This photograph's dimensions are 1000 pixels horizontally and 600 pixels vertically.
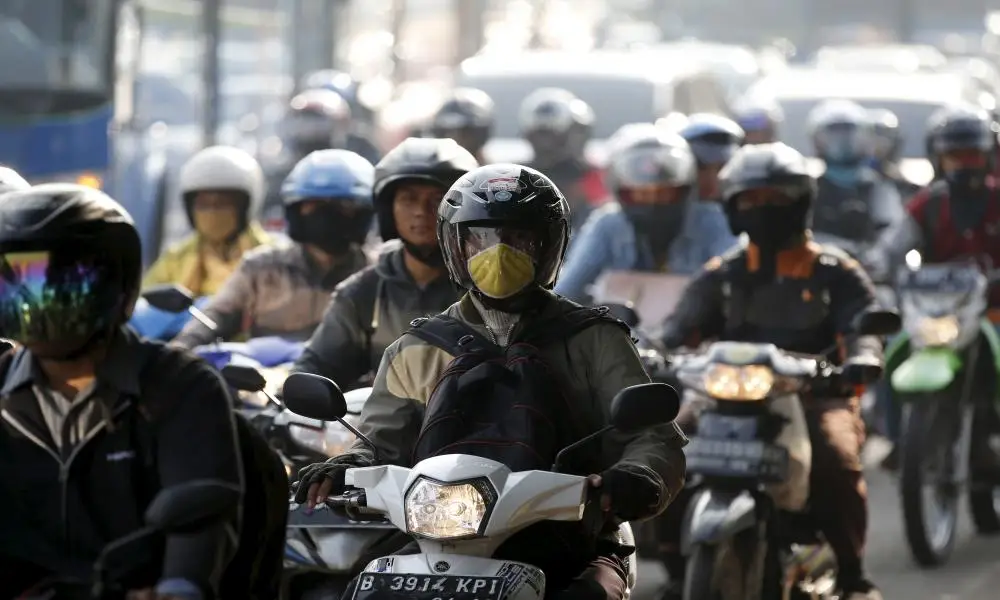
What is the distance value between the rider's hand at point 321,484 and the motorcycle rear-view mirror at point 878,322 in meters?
2.91

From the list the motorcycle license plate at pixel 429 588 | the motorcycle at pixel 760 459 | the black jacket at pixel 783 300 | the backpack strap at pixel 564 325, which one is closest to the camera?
the motorcycle license plate at pixel 429 588

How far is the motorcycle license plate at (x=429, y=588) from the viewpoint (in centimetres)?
518

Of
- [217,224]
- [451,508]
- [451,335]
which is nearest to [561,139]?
[217,224]

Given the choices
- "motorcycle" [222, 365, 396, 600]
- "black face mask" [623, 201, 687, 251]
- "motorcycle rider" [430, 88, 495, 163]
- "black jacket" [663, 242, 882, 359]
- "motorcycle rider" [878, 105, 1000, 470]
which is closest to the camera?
"motorcycle" [222, 365, 396, 600]

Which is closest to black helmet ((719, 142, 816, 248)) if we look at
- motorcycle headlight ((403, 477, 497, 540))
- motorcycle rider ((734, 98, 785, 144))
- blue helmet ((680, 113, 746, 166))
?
motorcycle headlight ((403, 477, 497, 540))

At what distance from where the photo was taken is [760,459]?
8250mm

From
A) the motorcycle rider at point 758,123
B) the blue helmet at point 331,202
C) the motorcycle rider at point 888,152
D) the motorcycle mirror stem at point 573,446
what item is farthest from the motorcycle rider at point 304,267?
the motorcycle rider at point 758,123

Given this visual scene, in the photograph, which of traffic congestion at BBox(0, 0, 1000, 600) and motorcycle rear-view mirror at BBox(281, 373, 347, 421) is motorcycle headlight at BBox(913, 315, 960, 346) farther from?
motorcycle rear-view mirror at BBox(281, 373, 347, 421)

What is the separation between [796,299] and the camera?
362 inches

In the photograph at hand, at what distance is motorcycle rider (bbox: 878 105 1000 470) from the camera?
12.2 meters

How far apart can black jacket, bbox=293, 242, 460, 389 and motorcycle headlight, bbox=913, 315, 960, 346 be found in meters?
3.55

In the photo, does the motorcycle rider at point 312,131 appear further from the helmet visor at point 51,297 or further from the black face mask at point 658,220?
the helmet visor at point 51,297

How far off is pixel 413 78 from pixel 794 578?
152 feet

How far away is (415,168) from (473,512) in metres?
3.31
